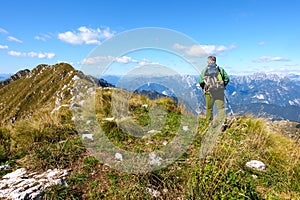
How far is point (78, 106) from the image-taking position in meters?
12.5

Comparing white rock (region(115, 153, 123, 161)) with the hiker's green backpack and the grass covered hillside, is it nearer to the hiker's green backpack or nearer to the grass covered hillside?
the grass covered hillside

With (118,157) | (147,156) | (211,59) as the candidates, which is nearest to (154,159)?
(147,156)

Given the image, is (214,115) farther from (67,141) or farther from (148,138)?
(67,141)

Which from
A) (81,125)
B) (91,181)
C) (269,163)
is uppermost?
(81,125)

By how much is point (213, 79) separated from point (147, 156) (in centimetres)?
482

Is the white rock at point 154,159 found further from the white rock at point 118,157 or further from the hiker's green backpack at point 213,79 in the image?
the hiker's green backpack at point 213,79

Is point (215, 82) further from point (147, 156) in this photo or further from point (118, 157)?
point (118, 157)

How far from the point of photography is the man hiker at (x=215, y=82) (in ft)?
33.2

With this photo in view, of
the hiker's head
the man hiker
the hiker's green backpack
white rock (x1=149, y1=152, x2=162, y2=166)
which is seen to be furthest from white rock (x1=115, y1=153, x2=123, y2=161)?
the hiker's head

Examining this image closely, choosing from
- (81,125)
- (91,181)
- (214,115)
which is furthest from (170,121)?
(91,181)

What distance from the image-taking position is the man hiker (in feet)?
33.2

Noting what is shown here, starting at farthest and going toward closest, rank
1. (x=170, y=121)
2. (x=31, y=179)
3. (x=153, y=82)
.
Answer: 1. (x=170, y=121)
2. (x=153, y=82)
3. (x=31, y=179)

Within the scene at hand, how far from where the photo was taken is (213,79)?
33.3 ft

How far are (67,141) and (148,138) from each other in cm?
289
